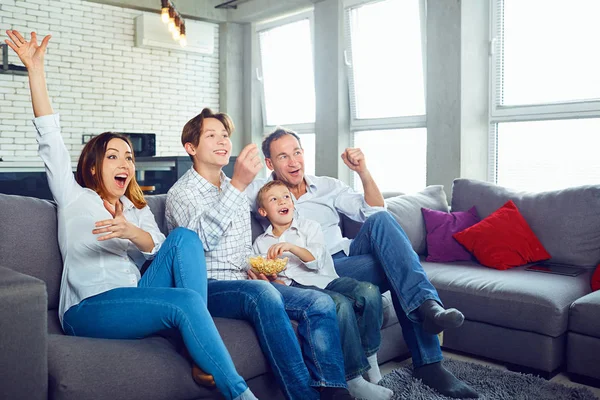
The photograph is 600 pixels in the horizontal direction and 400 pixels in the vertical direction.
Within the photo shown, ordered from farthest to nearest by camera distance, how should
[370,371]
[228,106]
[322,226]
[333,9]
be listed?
[228,106]
[333,9]
[322,226]
[370,371]

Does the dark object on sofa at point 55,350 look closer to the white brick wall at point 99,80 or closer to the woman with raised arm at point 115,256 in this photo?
the woman with raised arm at point 115,256

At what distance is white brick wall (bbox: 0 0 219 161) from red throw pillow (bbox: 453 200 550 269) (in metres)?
5.06

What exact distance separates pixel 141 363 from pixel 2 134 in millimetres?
5652

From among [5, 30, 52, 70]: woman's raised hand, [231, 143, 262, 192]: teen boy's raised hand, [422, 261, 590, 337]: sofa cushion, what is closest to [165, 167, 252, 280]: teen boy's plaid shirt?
[231, 143, 262, 192]: teen boy's raised hand

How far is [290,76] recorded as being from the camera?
7617mm

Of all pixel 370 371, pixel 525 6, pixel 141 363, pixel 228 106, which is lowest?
pixel 370 371

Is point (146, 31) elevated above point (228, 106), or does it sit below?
above

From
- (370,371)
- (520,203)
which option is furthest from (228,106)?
(370,371)

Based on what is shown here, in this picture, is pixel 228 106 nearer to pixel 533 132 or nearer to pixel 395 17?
pixel 395 17

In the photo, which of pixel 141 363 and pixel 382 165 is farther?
pixel 382 165

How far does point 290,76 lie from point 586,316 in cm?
539

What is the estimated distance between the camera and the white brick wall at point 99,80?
675 cm

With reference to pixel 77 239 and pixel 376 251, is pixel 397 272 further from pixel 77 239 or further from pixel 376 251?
pixel 77 239

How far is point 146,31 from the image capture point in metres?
7.38
